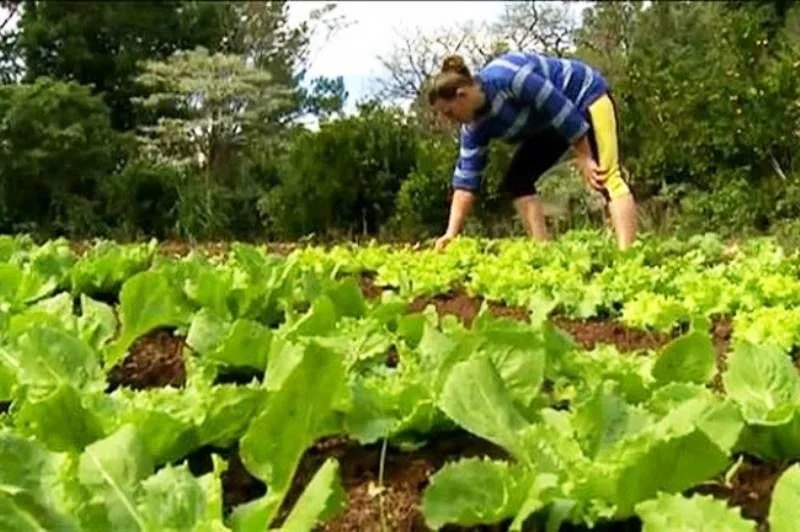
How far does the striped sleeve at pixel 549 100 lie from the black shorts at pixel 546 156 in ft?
0.40

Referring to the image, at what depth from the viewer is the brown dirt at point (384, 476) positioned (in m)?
1.83

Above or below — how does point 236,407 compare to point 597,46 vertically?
below

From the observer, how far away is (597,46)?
17.5 metres

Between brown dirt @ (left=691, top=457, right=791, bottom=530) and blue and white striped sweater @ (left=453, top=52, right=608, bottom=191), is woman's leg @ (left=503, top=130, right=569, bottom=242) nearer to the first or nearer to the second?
blue and white striped sweater @ (left=453, top=52, right=608, bottom=191)

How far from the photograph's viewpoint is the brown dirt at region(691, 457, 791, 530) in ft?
5.92

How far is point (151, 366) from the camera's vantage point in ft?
Result: 10.6

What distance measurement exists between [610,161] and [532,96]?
1.72ft

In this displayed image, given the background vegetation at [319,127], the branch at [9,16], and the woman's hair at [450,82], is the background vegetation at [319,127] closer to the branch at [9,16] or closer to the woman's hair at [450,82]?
the branch at [9,16]

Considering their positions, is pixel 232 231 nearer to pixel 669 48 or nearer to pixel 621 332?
pixel 669 48

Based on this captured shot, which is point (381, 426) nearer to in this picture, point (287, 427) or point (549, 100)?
point (287, 427)

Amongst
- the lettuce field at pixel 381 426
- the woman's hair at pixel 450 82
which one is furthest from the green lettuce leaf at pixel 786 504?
the woman's hair at pixel 450 82

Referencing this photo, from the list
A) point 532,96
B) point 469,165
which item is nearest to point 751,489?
point 532,96

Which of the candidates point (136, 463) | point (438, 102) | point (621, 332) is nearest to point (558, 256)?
point (438, 102)

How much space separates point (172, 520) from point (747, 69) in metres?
12.4
